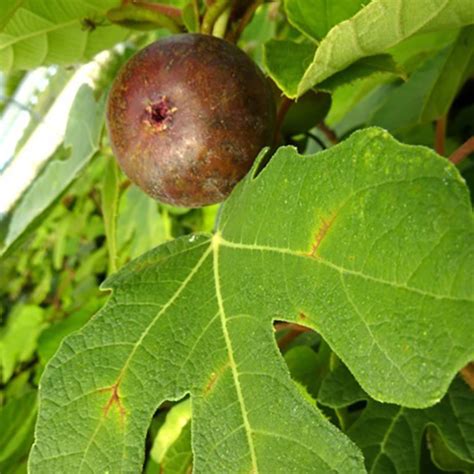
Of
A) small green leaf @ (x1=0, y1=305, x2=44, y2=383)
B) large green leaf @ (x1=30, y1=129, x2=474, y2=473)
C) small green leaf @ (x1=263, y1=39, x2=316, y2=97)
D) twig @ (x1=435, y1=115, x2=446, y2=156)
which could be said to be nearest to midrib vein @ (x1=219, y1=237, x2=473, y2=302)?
large green leaf @ (x1=30, y1=129, x2=474, y2=473)

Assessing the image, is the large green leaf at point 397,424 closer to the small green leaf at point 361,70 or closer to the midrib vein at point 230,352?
the midrib vein at point 230,352

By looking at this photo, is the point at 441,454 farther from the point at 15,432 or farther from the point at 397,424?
the point at 15,432

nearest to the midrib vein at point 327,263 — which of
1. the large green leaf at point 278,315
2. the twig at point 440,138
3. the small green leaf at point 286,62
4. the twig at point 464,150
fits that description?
the large green leaf at point 278,315

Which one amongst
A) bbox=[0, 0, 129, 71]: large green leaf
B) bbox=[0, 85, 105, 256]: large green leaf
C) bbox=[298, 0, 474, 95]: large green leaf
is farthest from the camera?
bbox=[0, 85, 105, 256]: large green leaf

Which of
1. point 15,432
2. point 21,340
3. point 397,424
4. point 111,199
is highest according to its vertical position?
point 111,199

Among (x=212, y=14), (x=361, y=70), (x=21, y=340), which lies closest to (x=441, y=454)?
(x=361, y=70)

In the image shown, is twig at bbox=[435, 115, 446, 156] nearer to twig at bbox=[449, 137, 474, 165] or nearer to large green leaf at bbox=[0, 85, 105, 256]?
twig at bbox=[449, 137, 474, 165]

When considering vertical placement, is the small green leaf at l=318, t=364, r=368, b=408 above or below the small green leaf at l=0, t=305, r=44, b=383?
above

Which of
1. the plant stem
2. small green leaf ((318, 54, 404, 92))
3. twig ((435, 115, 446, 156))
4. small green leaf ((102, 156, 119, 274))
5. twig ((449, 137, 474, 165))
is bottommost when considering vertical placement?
twig ((435, 115, 446, 156))
